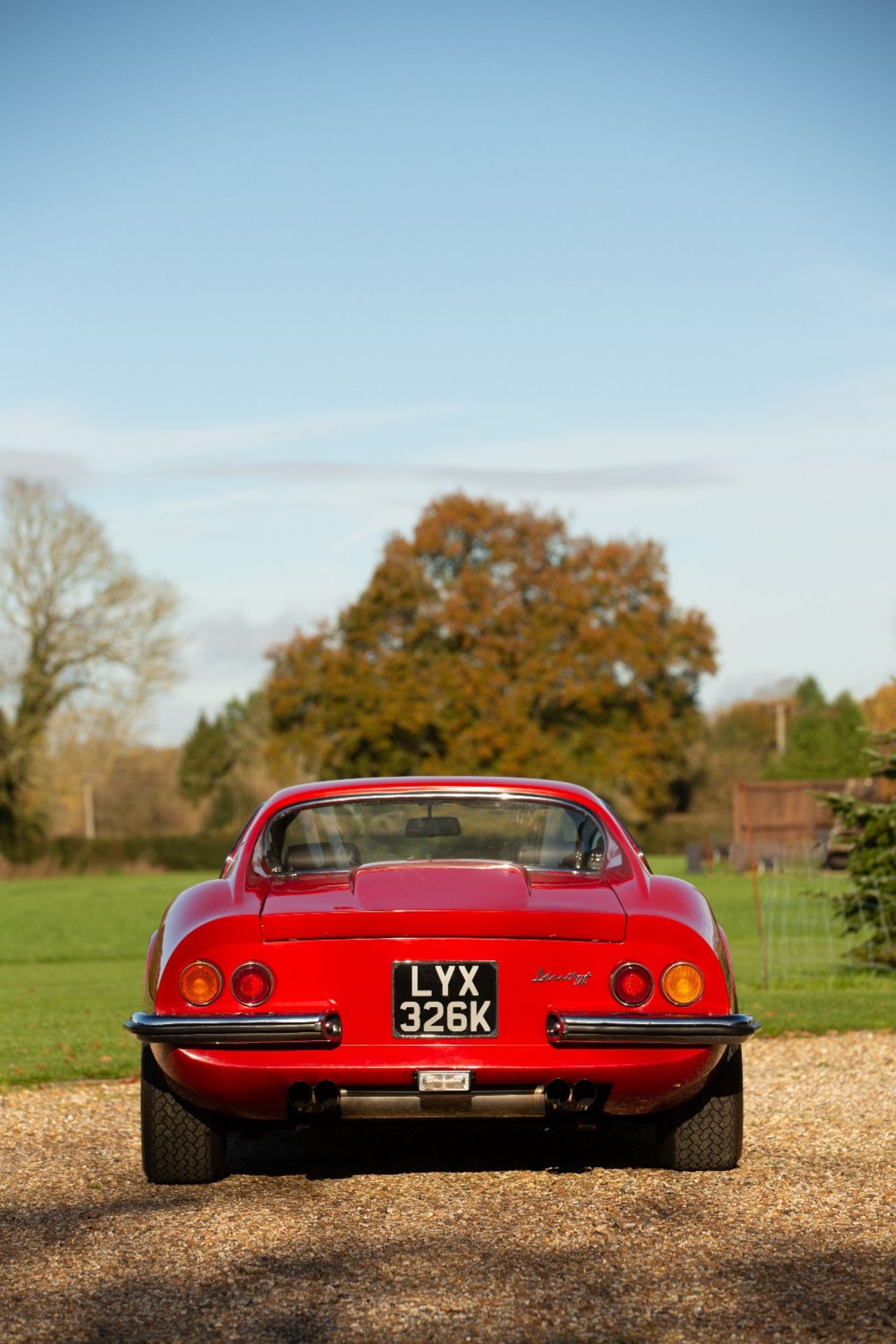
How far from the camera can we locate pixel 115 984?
49.5 ft

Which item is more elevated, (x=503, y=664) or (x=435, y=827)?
(x=503, y=664)

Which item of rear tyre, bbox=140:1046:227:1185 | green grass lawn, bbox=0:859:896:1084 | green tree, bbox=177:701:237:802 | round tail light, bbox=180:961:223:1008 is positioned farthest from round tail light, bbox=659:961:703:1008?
green tree, bbox=177:701:237:802

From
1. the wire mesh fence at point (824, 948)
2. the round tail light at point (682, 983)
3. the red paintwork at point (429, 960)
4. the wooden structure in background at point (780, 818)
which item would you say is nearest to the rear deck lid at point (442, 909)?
the red paintwork at point (429, 960)

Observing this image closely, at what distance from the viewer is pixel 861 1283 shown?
13.7ft

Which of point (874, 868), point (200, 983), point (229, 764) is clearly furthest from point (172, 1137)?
point (229, 764)

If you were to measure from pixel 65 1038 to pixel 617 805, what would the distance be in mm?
47487

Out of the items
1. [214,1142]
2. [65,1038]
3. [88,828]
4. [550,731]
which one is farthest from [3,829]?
[214,1142]

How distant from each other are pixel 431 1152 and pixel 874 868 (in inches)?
318

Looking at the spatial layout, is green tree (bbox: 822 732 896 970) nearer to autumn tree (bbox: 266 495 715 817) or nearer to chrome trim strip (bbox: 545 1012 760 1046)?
chrome trim strip (bbox: 545 1012 760 1046)

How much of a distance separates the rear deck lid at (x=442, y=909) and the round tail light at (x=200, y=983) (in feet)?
0.68

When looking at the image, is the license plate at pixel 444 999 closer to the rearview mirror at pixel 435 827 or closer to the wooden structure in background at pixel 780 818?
the rearview mirror at pixel 435 827

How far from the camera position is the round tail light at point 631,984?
4.99 m

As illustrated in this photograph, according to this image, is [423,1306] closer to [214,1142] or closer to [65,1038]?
[214,1142]

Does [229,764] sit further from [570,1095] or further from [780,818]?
[570,1095]
